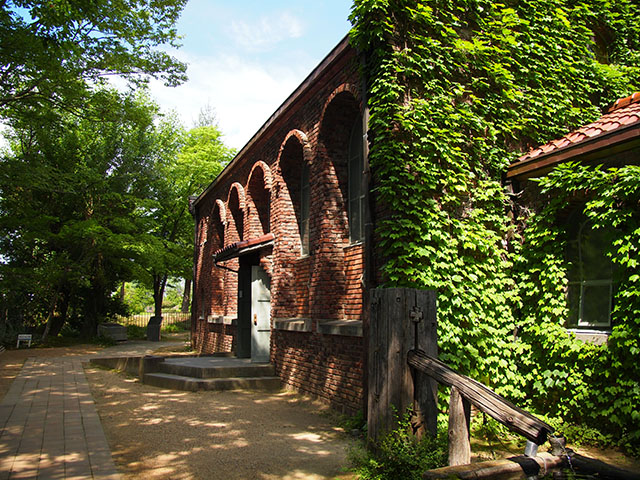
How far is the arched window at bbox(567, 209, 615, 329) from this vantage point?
248 inches

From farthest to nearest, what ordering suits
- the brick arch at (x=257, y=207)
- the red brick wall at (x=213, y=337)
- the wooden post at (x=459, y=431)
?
the red brick wall at (x=213, y=337) → the brick arch at (x=257, y=207) → the wooden post at (x=459, y=431)

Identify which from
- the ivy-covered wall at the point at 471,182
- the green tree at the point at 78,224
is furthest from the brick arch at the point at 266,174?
the green tree at the point at 78,224

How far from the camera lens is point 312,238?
360 inches

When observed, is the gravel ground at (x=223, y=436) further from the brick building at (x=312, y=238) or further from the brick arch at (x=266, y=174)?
the brick arch at (x=266, y=174)

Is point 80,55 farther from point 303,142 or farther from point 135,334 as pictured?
point 135,334

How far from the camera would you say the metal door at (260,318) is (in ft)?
36.8

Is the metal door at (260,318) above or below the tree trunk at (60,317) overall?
above

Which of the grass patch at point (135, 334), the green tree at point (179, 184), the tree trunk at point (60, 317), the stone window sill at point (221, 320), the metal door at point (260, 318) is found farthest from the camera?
the grass patch at point (135, 334)

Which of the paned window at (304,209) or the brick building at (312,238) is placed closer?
the brick building at (312,238)

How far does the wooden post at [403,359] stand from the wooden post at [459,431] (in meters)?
0.45

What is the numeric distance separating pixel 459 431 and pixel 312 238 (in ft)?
19.5

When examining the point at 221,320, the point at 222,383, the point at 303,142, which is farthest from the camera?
the point at 221,320

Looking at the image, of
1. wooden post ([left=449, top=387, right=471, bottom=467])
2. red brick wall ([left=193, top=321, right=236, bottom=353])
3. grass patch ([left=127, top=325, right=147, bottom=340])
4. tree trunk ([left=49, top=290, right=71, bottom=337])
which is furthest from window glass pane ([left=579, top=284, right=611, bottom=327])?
grass patch ([left=127, top=325, right=147, bottom=340])

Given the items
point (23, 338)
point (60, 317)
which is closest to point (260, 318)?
point (23, 338)
